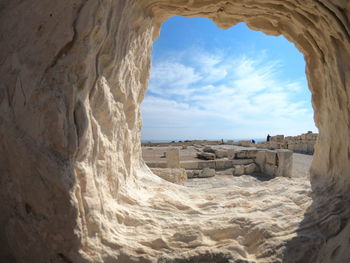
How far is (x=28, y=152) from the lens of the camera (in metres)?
1.71

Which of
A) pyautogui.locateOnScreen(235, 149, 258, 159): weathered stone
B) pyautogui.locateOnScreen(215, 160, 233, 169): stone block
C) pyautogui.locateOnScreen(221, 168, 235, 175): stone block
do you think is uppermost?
pyautogui.locateOnScreen(235, 149, 258, 159): weathered stone

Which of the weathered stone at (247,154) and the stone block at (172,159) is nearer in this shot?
the stone block at (172,159)

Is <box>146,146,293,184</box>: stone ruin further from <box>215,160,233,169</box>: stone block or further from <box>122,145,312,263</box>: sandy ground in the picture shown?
<box>122,145,312,263</box>: sandy ground

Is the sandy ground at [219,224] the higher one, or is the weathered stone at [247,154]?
the weathered stone at [247,154]

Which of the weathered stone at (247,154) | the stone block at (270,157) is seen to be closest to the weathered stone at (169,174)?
the stone block at (270,157)

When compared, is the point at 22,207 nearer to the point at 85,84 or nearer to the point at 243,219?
the point at 85,84

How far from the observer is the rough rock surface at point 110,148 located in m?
1.75

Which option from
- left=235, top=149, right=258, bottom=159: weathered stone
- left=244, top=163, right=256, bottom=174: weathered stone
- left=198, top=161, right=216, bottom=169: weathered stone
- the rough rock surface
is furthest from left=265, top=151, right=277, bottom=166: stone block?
the rough rock surface

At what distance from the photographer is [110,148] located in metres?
2.36

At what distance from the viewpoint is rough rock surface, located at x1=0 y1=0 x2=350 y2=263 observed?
1.75 m

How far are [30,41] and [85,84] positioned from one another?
24.9 inches

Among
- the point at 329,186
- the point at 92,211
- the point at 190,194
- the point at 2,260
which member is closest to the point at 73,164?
the point at 92,211

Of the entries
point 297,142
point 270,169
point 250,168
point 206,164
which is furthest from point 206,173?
point 297,142

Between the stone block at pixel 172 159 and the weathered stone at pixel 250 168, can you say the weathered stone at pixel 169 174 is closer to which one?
the stone block at pixel 172 159
